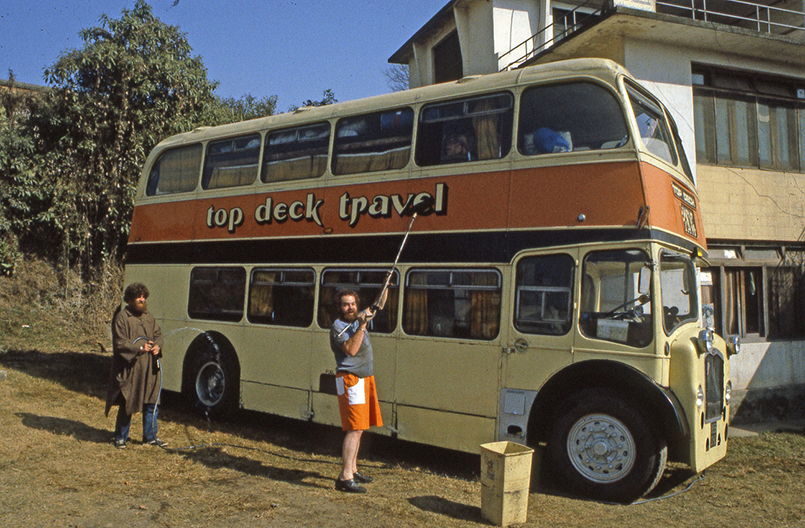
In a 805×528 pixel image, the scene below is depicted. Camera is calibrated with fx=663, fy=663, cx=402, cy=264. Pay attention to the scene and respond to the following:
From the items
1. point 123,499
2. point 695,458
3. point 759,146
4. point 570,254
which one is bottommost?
point 123,499

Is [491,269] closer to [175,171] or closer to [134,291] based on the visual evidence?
[134,291]

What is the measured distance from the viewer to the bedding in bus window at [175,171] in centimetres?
1011

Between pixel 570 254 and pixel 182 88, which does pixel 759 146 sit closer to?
pixel 570 254

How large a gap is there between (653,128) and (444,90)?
2.30 metres

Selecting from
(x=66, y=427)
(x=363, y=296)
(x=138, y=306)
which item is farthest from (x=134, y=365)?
(x=363, y=296)

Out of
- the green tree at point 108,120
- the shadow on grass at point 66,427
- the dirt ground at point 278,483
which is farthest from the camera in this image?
the green tree at point 108,120

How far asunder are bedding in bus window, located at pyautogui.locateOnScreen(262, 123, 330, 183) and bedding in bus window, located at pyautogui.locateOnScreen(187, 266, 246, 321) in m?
1.48

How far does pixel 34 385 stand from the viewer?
1078 cm

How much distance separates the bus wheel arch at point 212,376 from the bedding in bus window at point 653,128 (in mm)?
5996

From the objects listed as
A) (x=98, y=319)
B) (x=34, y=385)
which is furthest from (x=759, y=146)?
(x=98, y=319)

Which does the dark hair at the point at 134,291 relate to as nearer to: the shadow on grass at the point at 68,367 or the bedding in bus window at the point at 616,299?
the shadow on grass at the point at 68,367

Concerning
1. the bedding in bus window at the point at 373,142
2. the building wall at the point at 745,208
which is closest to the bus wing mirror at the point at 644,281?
the bedding in bus window at the point at 373,142

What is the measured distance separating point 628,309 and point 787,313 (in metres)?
8.23

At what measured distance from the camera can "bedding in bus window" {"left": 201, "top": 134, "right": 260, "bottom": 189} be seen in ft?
30.6
